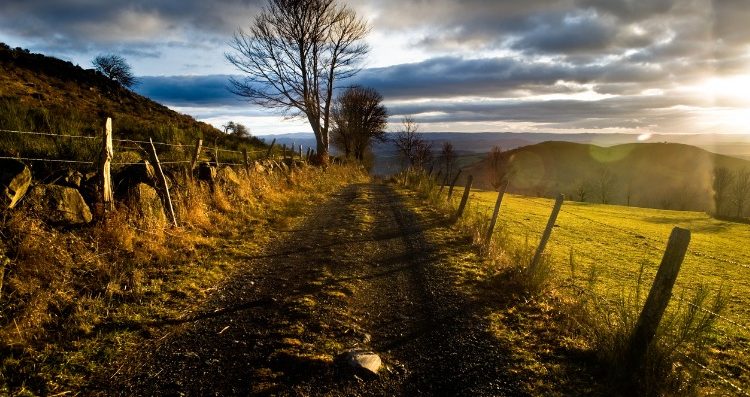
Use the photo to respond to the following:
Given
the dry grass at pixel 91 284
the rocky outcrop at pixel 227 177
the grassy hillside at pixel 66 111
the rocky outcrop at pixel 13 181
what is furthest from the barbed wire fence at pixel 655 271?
the grassy hillside at pixel 66 111

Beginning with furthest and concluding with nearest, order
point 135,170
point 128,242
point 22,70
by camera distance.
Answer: point 22,70
point 135,170
point 128,242

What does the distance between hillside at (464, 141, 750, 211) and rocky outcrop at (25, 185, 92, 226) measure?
420ft

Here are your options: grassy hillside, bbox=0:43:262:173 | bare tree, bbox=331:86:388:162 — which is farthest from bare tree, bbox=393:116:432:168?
grassy hillside, bbox=0:43:262:173

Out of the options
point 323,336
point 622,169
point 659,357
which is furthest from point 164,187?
point 622,169

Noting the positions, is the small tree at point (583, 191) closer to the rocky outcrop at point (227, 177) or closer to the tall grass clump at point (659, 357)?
the rocky outcrop at point (227, 177)

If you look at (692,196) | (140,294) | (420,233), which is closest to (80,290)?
(140,294)

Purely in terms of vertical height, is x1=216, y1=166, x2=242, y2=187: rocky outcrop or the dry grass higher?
x1=216, y1=166, x2=242, y2=187: rocky outcrop

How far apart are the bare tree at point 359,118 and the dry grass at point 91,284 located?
48.6m

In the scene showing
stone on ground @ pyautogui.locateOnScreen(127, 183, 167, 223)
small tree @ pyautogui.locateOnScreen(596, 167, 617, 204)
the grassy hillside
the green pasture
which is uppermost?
the grassy hillside

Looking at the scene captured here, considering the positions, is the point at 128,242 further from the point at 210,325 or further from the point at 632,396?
the point at 632,396

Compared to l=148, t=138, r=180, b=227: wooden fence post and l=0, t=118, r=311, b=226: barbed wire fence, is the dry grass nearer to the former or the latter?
l=148, t=138, r=180, b=227: wooden fence post

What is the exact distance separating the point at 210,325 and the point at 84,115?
13.8 m

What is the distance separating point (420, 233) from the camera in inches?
472

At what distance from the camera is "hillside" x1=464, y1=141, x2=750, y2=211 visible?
13550cm
